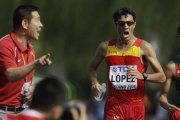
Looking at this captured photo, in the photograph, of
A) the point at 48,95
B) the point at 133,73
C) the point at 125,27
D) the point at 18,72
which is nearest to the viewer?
the point at 48,95

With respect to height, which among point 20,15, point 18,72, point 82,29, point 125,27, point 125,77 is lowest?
point 125,77

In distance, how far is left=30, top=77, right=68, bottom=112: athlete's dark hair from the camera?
173 inches

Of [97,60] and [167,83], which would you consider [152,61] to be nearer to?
[167,83]

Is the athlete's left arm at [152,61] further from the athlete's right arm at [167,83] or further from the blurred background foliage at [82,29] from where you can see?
the blurred background foliage at [82,29]

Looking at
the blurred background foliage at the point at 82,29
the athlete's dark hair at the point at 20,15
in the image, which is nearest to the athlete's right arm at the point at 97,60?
the athlete's dark hair at the point at 20,15

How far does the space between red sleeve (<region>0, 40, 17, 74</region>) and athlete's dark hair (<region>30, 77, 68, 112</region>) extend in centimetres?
178

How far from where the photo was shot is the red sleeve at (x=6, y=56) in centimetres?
618

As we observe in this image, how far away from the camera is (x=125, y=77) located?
739cm

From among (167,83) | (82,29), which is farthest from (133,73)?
(82,29)

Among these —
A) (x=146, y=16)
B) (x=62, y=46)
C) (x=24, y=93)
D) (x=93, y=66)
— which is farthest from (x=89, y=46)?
(x=24, y=93)

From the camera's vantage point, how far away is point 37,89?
4.48 meters

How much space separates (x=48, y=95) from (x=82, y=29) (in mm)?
12927

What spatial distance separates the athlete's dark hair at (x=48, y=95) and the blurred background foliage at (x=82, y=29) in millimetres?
11565

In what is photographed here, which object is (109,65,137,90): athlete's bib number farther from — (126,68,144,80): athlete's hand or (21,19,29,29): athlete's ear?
(21,19,29,29): athlete's ear
